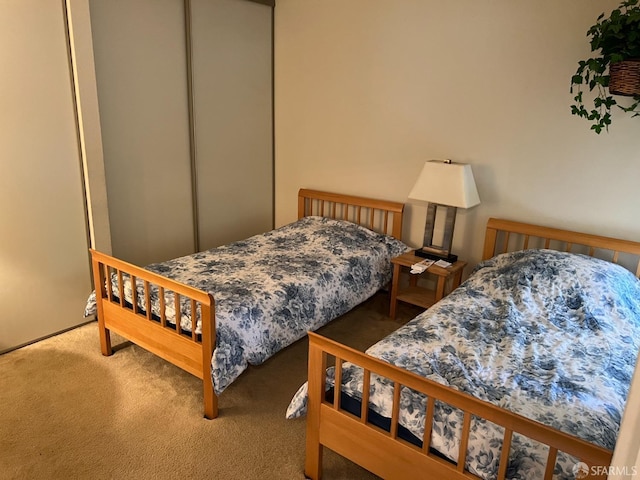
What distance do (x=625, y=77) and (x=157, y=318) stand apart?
102 inches

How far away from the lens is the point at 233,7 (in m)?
3.67

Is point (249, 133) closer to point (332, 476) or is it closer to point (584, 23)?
point (584, 23)

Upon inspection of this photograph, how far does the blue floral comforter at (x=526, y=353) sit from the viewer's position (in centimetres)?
158

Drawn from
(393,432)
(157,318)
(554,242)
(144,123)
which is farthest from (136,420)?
(554,242)

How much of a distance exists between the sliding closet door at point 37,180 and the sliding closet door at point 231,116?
979mm

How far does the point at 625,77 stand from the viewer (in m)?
2.25

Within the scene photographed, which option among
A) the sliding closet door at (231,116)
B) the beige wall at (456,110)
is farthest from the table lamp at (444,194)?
the sliding closet door at (231,116)

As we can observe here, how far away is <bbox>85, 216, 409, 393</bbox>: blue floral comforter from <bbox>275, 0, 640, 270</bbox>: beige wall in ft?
1.68

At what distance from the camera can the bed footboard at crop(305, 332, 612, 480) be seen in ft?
4.43

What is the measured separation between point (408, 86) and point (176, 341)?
2360 millimetres

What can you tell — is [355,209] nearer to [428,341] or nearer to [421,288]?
[421,288]

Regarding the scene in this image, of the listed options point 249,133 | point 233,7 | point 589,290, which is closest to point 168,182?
point 249,133

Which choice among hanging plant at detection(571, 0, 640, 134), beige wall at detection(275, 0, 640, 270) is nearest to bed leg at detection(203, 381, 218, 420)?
beige wall at detection(275, 0, 640, 270)

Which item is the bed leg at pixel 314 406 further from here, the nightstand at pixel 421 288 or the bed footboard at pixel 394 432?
the nightstand at pixel 421 288
